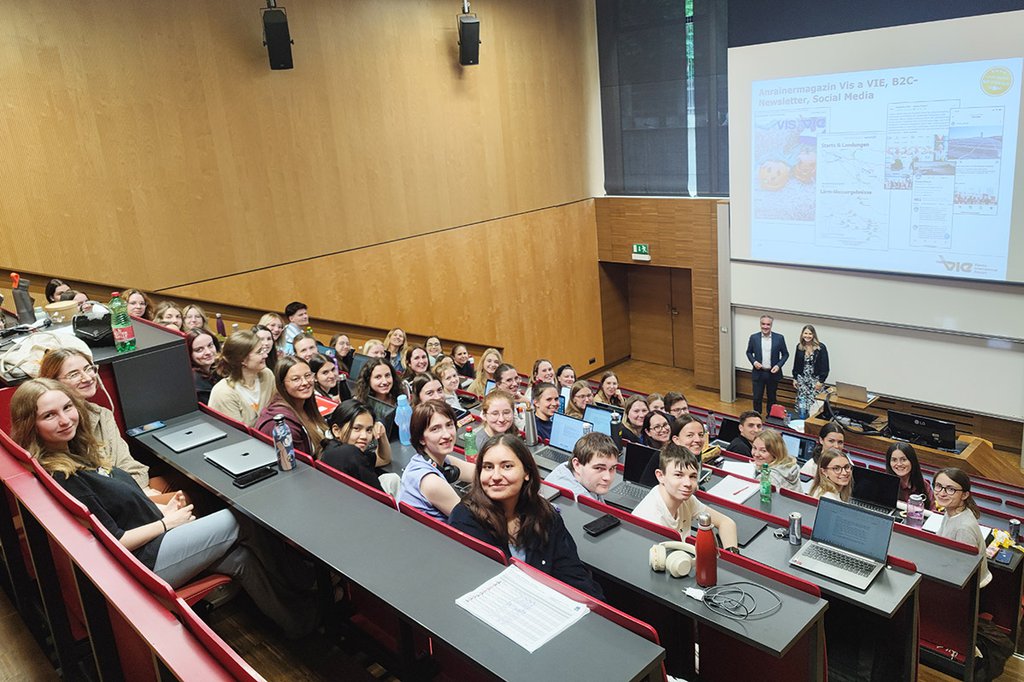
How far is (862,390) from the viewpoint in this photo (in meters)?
9.72

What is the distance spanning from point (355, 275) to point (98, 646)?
7603 millimetres

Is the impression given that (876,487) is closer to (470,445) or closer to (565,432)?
(565,432)

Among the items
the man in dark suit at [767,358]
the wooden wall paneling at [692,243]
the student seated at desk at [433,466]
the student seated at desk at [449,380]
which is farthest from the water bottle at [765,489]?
the wooden wall paneling at [692,243]

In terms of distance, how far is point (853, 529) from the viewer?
3.89 metres

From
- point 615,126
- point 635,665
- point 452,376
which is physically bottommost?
point 452,376

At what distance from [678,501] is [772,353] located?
7020mm

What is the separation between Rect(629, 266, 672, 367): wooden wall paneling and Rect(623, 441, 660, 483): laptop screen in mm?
8525

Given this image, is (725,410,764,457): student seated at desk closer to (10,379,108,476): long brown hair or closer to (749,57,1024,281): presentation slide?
(749,57,1024,281): presentation slide

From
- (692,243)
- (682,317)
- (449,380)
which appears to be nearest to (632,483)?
(449,380)

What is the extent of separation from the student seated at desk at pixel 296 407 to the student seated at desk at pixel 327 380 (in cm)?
111

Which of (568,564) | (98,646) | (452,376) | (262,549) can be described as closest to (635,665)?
(568,564)

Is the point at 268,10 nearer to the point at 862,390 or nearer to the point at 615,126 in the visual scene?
the point at 615,126

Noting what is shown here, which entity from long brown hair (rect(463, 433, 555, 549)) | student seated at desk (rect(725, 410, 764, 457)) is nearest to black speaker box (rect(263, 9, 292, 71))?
student seated at desk (rect(725, 410, 764, 457))

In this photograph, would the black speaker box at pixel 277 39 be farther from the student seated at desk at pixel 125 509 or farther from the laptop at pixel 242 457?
the student seated at desk at pixel 125 509
